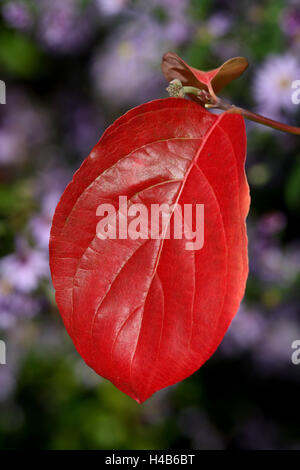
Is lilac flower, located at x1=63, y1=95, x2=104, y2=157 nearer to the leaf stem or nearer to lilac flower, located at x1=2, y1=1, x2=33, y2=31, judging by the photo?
lilac flower, located at x1=2, y1=1, x2=33, y2=31

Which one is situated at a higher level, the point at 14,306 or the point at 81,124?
the point at 81,124

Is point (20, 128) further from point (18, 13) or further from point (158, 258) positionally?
point (158, 258)

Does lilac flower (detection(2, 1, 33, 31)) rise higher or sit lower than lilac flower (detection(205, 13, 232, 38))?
higher

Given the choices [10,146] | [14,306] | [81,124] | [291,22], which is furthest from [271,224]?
[10,146]

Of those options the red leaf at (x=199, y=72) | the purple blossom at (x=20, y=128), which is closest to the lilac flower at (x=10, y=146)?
the purple blossom at (x=20, y=128)

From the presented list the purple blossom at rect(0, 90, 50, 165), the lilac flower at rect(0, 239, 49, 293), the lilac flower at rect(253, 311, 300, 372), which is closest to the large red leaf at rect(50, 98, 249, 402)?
the lilac flower at rect(0, 239, 49, 293)

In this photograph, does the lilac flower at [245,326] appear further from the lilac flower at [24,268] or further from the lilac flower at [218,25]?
the lilac flower at [218,25]
